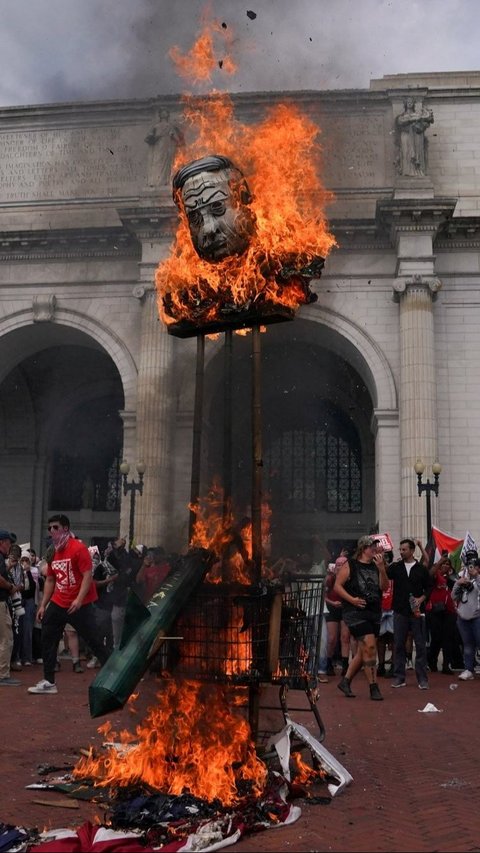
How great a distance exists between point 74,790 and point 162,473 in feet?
53.5

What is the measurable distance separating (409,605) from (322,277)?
527 inches

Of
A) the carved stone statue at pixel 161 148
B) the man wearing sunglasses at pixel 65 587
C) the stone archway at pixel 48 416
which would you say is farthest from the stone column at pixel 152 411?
the man wearing sunglasses at pixel 65 587

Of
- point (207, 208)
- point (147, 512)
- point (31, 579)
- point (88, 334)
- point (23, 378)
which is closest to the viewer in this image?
point (207, 208)

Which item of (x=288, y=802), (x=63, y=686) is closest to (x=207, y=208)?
(x=288, y=802)

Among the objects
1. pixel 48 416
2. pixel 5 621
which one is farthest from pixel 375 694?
pixel 48 416

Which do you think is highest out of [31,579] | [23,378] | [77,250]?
[77,250]

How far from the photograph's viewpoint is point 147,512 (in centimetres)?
2058

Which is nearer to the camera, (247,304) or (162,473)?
(247,304)

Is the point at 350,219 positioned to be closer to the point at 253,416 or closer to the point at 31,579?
the point at 31,579

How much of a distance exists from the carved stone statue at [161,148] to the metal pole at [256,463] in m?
17.8

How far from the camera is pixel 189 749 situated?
4906 millimetres

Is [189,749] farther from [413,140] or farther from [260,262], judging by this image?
[413,140]

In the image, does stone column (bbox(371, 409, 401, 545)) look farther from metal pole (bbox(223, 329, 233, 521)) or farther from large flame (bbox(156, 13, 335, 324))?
metal pole (bbox(223, 329, 233, 521))

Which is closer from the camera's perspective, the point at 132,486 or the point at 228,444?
the point at 228,444
